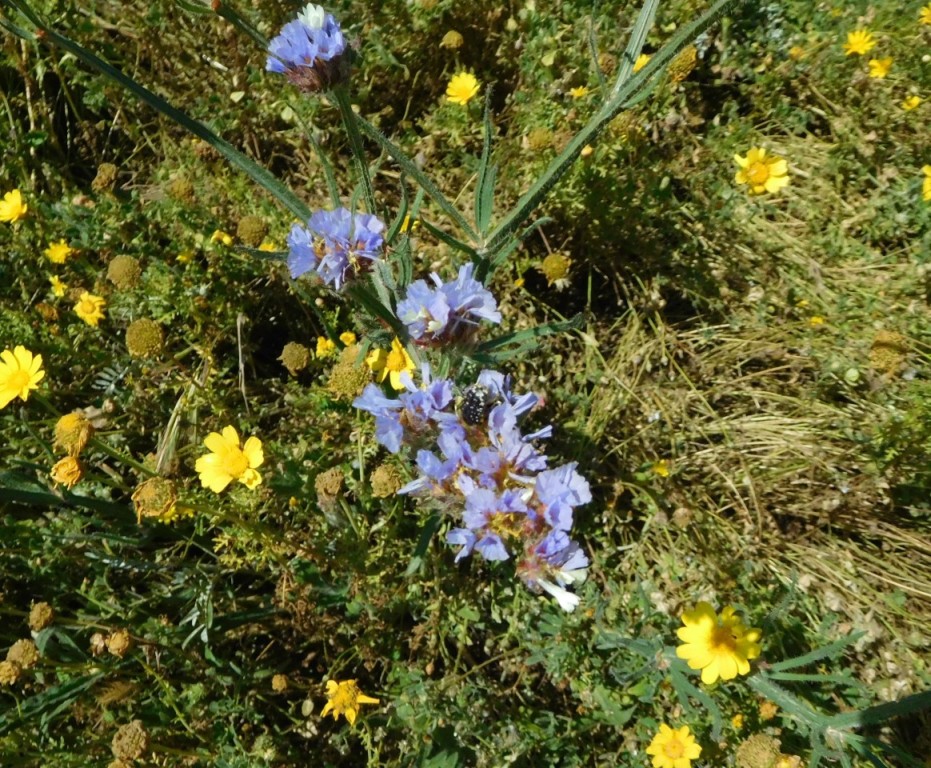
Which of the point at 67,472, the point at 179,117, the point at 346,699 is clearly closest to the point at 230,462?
the point at 67,472

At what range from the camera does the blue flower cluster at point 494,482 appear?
1.52 meters

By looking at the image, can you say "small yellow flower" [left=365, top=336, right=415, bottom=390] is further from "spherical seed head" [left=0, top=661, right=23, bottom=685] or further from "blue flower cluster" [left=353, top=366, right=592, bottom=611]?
"spherical seed head" [left=0, top=661, right=23, bottom=685]

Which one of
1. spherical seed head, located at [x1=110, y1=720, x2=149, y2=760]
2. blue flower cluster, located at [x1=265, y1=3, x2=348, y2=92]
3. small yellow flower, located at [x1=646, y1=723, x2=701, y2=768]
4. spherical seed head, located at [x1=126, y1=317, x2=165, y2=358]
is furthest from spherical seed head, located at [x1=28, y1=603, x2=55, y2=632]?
small yellow flower, located at [x1=646, y1=723, x2=701, y2=768]

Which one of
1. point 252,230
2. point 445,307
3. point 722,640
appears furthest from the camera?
point 252,230

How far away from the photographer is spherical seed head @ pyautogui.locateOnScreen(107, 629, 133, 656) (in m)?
2.23

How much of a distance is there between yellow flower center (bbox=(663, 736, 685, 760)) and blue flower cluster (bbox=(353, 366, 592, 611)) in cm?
99

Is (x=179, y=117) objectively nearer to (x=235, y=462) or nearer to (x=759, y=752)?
(x=235, y=462)

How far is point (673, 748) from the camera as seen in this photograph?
7.25 feet

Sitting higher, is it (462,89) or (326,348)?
(462,89)

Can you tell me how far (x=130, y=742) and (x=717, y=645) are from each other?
5.93 feet

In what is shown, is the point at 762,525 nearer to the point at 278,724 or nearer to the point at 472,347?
the point at 472,347

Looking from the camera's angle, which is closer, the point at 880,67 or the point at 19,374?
the point at 19,374

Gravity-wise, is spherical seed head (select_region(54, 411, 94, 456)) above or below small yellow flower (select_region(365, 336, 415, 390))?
below

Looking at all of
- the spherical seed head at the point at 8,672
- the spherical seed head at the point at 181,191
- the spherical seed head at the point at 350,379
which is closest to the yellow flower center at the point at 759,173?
the spherical seed head at the point at 350,379
